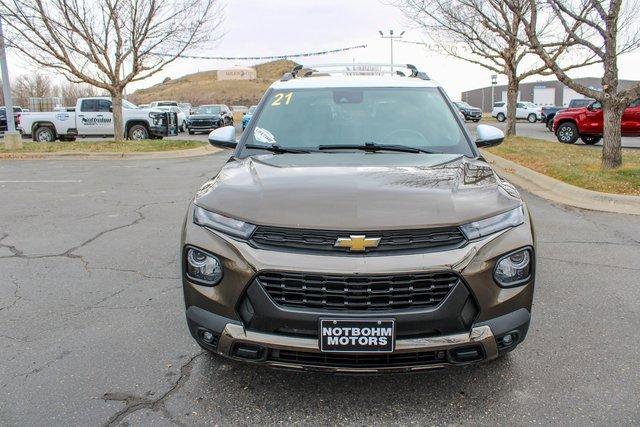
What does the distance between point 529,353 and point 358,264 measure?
156 centimetres

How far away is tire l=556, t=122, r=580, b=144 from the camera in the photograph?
1938cm

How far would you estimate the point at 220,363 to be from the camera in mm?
3111

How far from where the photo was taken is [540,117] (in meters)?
40.4

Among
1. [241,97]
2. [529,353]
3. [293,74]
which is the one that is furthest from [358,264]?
[241,97]

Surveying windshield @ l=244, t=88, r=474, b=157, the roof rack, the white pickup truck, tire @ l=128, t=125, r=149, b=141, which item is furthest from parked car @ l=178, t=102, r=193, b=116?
windshield @ l=244, t=88, r=474, b=157

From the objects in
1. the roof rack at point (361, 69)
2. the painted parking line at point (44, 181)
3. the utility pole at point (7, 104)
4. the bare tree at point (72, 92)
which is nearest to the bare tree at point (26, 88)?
the bare tree at point (72, 92)

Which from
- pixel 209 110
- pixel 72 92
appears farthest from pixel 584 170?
pixel 72 92

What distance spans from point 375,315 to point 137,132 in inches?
817

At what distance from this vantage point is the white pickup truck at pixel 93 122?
68.9 ft

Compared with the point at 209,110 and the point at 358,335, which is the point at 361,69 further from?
the point at 209,110

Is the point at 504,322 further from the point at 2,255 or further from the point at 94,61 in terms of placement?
the point at 94,61

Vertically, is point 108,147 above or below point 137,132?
below

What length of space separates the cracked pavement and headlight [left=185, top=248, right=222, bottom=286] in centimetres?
67

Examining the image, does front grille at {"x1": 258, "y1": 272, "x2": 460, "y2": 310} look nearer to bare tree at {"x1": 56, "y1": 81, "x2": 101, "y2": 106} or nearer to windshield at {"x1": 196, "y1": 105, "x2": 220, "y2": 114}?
windshield at {"x1": 196, "y1": 105, "x2": 220, "y2": 114}
